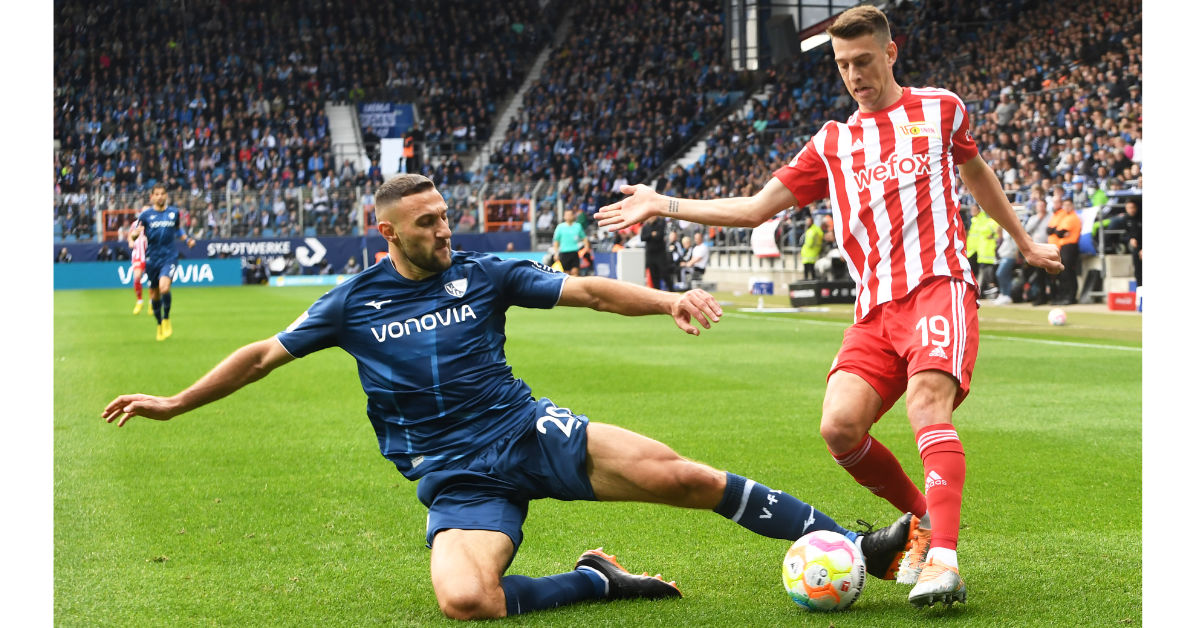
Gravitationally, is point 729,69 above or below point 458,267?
above

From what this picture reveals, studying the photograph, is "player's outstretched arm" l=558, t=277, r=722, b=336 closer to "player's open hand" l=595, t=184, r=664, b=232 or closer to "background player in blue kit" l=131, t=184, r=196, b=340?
"player's open hand" l=595, t=184, r=664, b=232

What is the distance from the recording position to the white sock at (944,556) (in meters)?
3.97

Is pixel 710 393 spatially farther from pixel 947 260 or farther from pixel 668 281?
pixel 668 281

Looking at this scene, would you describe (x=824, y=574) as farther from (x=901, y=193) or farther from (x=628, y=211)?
(x=628, y=211)

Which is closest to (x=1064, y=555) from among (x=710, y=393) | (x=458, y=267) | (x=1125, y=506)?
(x=1125, y=506)

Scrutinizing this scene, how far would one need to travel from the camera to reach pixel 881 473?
15.4 ft

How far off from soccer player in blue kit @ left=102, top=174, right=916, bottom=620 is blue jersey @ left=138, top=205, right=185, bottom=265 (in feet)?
45.0

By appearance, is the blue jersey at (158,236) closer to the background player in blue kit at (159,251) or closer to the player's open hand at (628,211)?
the background player in blue kit at (159,251)

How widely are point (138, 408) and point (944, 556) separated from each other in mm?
2825

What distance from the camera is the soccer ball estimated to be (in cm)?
411

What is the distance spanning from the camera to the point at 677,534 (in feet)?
17.8

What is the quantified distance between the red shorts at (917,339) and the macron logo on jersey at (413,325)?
4.76 feet

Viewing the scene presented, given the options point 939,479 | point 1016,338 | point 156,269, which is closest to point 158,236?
point 156,269

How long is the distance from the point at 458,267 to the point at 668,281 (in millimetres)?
21780
